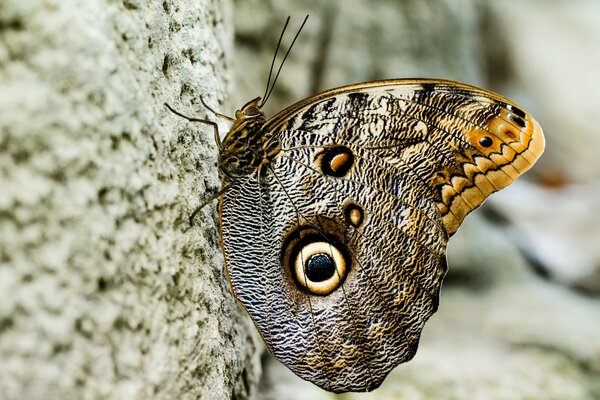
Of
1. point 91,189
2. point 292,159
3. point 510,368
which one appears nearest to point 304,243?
point 292,159

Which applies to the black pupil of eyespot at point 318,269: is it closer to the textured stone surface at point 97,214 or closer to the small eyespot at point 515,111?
the textured stone surface at point 97,214

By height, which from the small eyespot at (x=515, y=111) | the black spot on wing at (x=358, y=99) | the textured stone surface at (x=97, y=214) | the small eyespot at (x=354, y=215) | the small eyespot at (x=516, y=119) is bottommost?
the textured stone surface at (x=97, y=214)

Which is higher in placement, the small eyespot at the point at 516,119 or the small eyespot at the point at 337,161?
the small eyespot at the point at 516,119

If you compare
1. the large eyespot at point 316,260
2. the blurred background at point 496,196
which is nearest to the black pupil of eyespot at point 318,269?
the large eyespot at point 316,260

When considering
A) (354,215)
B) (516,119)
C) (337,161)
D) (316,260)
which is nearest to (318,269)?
(316,260)

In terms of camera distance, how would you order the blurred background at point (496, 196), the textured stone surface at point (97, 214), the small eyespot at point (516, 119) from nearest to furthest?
the textured stone surface at point (97, 214) → the small eyespot at point (516, 119) → the blurred background at point (496, 196)

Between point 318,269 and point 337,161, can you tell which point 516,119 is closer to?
point 337,161
